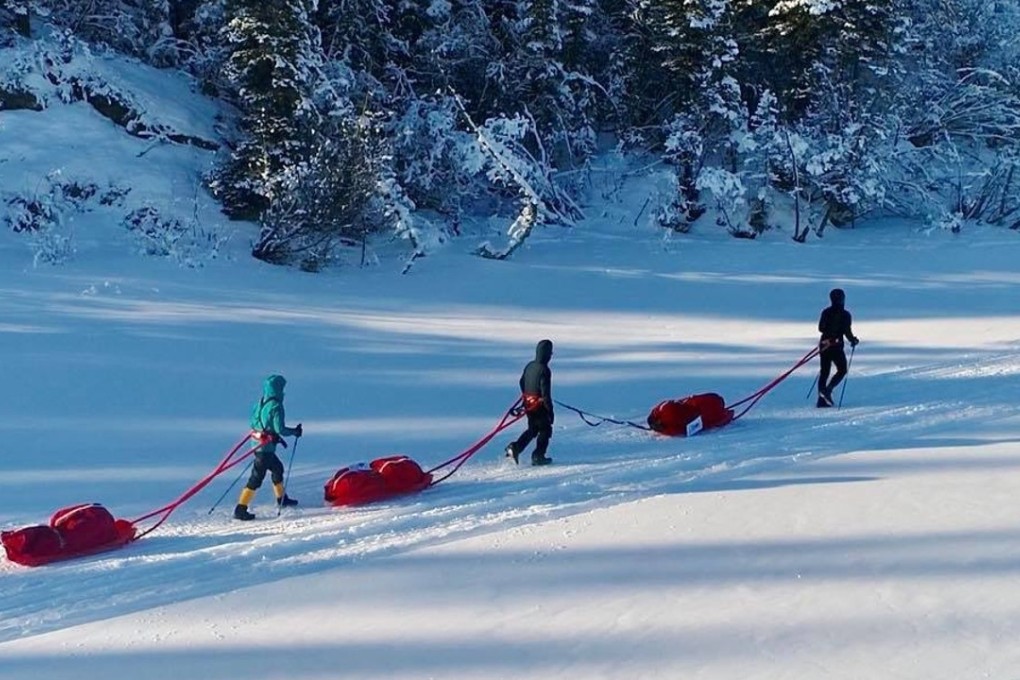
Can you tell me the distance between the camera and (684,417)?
35.4ft

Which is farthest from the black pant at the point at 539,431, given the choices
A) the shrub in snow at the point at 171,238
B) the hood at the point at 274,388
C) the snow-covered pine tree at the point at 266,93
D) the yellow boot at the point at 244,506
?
the snow-covered pine tree at the point at 266,93

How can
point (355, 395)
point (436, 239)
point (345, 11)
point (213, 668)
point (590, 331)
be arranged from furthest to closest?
point (345, 11)
point (436, 239)
point (590, 331)
point (355, 395)
point (213, 668)

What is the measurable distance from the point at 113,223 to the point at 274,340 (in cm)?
610

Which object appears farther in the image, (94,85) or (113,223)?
(94,85)

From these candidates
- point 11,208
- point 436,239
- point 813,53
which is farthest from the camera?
point 813,53

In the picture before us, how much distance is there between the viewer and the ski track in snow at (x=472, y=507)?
23.1 feet

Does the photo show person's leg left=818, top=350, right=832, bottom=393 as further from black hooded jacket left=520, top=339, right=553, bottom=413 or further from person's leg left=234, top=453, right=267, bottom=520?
person's leg left=234, top=453, right=267, bottom=520

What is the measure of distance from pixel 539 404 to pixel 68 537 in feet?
14.0

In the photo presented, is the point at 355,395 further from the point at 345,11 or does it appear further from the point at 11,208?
the point at 345,11

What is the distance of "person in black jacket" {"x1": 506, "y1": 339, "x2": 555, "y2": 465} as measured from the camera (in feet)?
32.7

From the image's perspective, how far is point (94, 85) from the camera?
67.3 ft

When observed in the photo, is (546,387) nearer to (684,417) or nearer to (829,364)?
(684,417)

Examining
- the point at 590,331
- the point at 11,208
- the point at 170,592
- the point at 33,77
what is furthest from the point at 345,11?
the point at 170,592

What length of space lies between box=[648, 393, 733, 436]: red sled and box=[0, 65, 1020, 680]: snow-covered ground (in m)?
0.18
